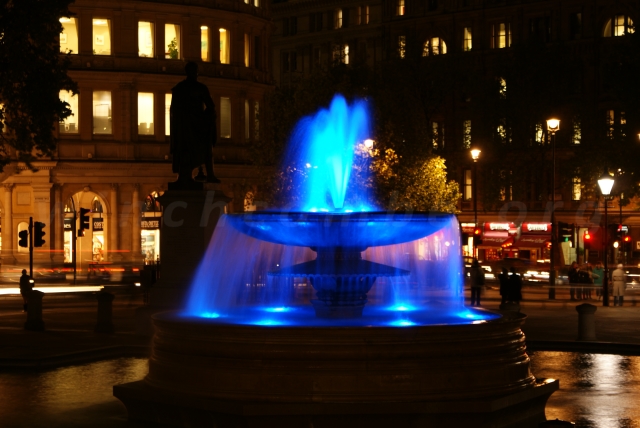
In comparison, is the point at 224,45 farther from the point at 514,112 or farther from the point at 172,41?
the point at 514,112

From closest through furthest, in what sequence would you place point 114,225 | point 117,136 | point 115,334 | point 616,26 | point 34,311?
1. point 115,334
2. point 34,311
3. point 114,225
4. point 117,136
5. point 616,26

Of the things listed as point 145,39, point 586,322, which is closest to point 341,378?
point 586,322

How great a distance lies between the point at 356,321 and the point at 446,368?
231 centimetres

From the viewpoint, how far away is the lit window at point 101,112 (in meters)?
63.6

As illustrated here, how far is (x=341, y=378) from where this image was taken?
534 inches

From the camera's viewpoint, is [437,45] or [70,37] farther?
[437,45]

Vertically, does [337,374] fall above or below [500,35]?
below

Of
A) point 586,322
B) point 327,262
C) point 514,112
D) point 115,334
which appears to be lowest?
point 115,334

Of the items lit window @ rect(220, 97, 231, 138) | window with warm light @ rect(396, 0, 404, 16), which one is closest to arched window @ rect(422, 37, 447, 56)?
window with warm light @ rect(396, 0, 404, 16)

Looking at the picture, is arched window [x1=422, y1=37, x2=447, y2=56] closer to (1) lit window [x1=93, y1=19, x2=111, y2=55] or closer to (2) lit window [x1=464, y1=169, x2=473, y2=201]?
(2) lit window [x1=464, y1=169, x2=473, y2=201]

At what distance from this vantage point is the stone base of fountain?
13.4m

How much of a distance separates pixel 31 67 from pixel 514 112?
43.4 metres

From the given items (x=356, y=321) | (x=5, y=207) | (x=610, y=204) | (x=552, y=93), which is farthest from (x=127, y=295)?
(x=610, y=204)

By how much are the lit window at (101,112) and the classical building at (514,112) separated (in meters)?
13.3
